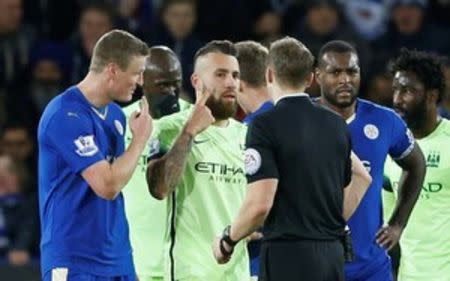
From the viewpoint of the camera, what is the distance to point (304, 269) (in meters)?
7.99

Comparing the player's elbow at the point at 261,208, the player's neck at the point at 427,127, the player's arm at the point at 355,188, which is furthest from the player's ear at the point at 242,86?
the player's elbow at the point at 261,208

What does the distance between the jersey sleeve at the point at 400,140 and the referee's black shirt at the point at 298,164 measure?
149cm

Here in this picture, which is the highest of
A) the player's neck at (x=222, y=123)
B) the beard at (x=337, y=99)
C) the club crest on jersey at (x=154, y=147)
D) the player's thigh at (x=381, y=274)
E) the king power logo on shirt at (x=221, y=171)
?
the beard at (x=337, y=99)

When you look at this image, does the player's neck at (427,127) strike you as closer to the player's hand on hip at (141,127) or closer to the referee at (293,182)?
the referee at (293,182)

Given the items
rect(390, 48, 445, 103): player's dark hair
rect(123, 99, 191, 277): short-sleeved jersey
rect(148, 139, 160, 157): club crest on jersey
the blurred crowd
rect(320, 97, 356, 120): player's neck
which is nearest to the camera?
rect(148, 139, 160, 157): club crest on jersey

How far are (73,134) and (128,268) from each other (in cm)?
90

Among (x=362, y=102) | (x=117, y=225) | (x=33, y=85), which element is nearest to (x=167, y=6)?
(x=33, y=85)

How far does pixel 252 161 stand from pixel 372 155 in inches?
69.2

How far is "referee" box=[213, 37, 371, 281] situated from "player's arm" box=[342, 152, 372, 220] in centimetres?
27

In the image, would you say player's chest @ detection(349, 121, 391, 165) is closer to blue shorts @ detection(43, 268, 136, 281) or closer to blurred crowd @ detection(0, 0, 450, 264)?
blue shorts @ detection(43, 268, 136, 281)

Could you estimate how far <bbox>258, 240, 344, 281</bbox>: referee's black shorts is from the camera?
8000 millimetres

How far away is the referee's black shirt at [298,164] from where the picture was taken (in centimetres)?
793

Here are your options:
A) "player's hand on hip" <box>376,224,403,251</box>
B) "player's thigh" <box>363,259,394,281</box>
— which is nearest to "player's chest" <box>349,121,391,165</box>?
"player's hand on hip" <box>376,224,403,251</box>

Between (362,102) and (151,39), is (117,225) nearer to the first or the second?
(362,102)
